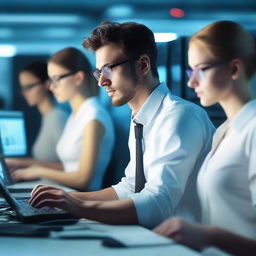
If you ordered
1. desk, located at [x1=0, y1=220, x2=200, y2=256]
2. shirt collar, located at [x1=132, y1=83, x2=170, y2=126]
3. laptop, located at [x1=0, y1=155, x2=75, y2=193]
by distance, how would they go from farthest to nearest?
laptop, located at [x1=0, y1=155, x2=75, y2=193], shirt collar, located at [x1=132, y1=83, x2=170, y2=126], desk, located at [x1=0, y1=220, x2=200, y2=256]

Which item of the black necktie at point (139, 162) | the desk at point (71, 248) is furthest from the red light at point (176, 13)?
the desk at point (71, 248)

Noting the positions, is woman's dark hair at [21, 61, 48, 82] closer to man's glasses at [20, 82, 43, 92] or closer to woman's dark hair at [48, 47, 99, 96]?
man's glasses at [20, 82, 43, 92]

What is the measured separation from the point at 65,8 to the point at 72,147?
2.59 metres

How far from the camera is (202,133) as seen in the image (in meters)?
1.95

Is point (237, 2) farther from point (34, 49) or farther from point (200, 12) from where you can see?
point (34, 49)

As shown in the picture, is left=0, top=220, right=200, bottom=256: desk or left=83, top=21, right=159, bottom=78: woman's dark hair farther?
left=83, top=21, right=159, bottom=78: woman's dark hair

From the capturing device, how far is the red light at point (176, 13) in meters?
4.69

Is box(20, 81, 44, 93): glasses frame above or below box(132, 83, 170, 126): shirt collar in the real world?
below

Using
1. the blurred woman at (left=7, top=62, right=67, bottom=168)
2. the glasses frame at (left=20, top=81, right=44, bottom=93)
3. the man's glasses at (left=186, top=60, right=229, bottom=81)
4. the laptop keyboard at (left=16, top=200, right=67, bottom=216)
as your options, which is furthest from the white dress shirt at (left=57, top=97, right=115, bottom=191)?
the man's glasses at (left=186, top=60, right=229, bottom=81)

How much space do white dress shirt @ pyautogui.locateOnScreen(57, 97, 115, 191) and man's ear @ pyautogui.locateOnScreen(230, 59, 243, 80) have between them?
137cm

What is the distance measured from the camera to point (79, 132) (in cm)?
340

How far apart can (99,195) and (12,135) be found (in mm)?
1853

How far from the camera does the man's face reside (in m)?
2.09

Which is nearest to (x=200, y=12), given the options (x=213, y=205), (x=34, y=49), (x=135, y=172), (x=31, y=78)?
(x=31, y=78)
